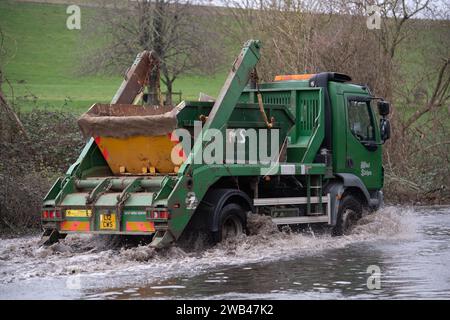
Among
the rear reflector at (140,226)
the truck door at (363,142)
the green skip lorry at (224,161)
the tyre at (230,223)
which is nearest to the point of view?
the rear reflector at (140,226)

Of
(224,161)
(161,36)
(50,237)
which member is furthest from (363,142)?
(161,36)

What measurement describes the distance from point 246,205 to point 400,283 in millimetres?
3684

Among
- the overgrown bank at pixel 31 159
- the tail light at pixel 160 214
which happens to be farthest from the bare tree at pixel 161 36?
the tail light at pixel 160 214

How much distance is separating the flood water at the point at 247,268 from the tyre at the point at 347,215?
18 centimetres

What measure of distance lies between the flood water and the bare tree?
1001 inches

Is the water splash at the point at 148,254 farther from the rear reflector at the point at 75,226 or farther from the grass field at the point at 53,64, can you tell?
the grass field at the point at 53,64

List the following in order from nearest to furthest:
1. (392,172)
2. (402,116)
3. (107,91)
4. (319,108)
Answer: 1. (319,108)
2. (392,172)
3. (402,116)
4. (107,91)

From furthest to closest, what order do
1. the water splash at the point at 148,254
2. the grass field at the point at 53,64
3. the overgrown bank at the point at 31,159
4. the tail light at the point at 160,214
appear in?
the grass field at the point at 53,64, the overgrown bank at the point at 31,159, the tail light at the point at 160,214, the water splash at the point at 148,254

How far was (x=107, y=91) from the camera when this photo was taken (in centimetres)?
4762

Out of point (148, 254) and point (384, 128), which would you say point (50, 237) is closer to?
point (148, 254)

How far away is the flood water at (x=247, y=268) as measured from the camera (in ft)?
34.3

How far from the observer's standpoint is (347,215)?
16109 mm

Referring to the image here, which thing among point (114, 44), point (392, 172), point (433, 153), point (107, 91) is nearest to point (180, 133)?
point (392, 172)
